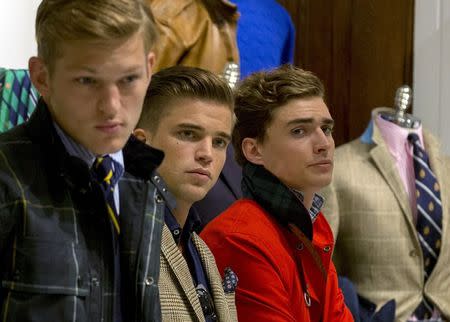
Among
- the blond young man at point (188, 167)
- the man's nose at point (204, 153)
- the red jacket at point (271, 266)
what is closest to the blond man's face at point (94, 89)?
the blond young man at point (188, 167)

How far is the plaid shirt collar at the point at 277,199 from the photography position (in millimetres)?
1920

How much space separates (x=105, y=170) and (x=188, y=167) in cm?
37

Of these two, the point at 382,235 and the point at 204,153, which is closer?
the point at 204,153

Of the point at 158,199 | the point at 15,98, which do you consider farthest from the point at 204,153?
the point at 15,98

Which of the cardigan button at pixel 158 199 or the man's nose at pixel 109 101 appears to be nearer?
the man's nose at pixel 109 101

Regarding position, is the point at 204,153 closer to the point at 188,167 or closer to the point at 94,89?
the point at 188,167

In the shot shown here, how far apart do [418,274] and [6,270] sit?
6.06 feet

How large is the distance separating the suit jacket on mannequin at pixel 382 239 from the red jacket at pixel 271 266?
0.75 meters

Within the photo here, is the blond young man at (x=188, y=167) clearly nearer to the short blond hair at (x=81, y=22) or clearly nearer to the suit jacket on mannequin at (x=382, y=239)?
the short blond hair at (x=81, y=22)

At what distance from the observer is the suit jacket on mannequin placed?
277cm

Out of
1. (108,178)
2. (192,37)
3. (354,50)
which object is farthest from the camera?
(354,50)

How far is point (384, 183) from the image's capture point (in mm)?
2811

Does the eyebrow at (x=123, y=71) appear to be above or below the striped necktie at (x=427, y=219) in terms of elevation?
above

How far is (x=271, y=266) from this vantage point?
1.84m
